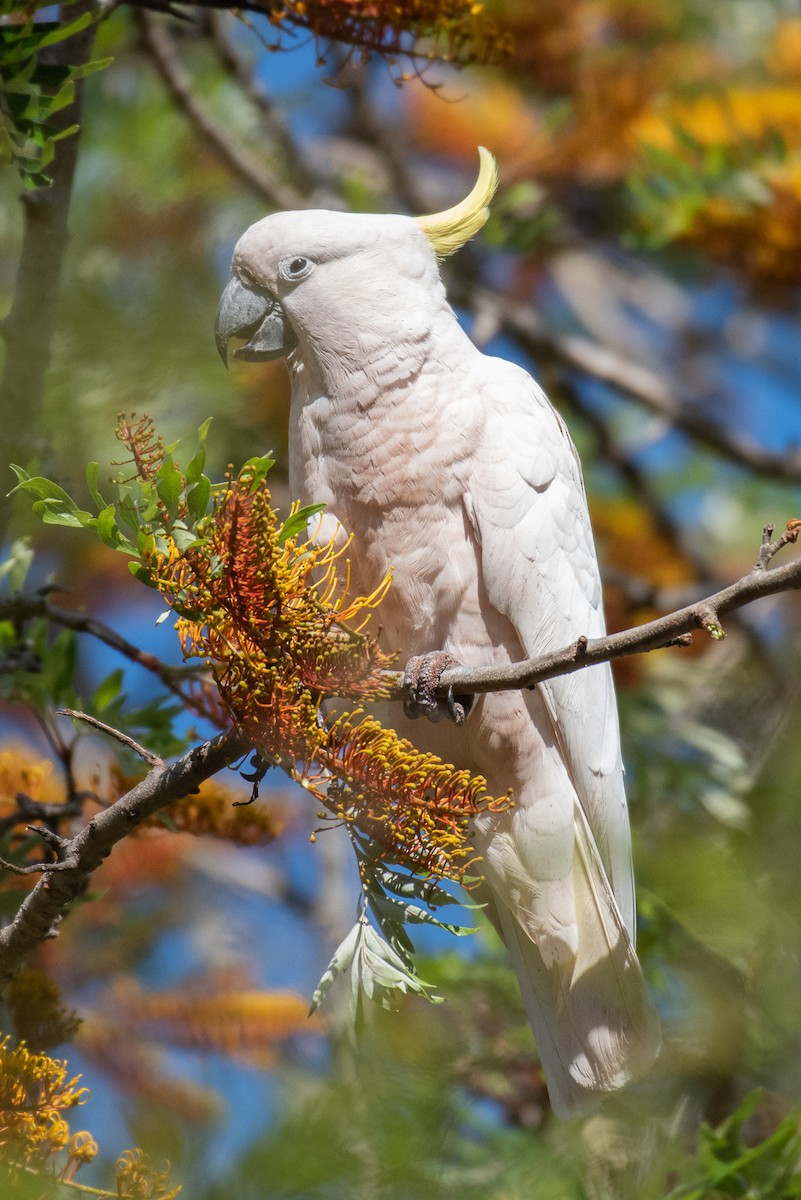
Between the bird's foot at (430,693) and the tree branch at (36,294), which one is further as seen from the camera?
the bird's foot at (430,693)

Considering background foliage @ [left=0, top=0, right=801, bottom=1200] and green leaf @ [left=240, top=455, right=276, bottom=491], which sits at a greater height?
green leaf @ [left=240, top=455, right=276, bottom=491]

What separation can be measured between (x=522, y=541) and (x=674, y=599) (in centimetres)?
167

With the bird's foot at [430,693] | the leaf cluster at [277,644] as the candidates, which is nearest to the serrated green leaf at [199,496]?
the leaf cluster at [277,644]

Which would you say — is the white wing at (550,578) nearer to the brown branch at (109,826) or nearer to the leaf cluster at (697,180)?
the brown branch at (109,826)

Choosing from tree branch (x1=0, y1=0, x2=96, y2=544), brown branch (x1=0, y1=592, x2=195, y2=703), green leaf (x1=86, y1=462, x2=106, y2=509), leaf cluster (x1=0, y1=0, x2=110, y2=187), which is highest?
leaf cluster (x1=0, y1=0, x2=110, y2=187)

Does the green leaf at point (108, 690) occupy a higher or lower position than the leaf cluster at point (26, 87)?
lower

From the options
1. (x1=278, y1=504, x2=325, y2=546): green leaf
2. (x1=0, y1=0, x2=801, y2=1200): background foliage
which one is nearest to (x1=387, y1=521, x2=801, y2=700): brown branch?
(x1=278, y1=504, x2=325, y2=546): green leaf

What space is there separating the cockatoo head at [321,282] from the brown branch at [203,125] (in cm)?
144

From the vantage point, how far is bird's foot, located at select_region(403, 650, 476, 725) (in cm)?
195

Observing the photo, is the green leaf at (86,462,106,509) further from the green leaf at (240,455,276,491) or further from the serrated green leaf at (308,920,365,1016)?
the serrated green leaf at (308,920,365,1016)

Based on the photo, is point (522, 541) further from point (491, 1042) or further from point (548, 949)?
point (491, 1042)

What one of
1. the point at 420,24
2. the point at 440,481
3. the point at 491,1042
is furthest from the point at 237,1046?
the point at 420,24

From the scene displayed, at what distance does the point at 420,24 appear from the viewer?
229cm

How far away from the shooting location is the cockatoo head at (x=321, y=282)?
2312 mm
